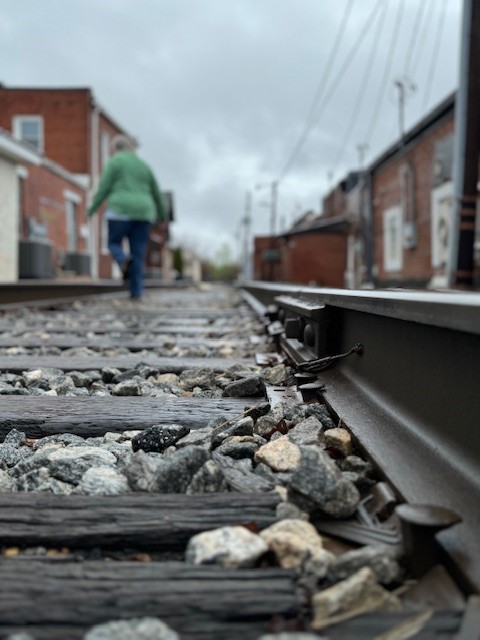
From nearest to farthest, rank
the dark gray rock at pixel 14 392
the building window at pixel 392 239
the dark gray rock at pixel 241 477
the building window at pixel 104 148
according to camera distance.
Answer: the dark gray rock at pixel 241 477 < the dark gray rock at pixel 14 392 < the building window at pixel 392 239 < the building window at pixel 104 148

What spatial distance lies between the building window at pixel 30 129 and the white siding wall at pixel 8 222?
11.2 meters

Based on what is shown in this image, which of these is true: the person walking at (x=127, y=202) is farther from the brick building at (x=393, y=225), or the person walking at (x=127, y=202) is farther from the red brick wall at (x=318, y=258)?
the red brick wall at (x=318, y=258)

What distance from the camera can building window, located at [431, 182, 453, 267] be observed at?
13.1 metres

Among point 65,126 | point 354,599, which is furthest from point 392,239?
point 354,599

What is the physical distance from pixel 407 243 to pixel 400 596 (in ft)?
51.9

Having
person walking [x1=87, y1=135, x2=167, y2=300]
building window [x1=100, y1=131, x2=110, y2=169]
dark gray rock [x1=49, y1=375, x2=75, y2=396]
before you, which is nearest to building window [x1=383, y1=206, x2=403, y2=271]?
person walking [x1=87, y1=135, x2=167, y2=300]

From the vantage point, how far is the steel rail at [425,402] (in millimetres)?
877

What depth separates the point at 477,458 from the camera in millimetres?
979

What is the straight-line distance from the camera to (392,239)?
1817 cm

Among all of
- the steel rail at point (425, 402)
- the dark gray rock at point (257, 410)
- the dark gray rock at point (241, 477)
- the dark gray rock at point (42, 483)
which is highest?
the steel rail at point (425, 402)

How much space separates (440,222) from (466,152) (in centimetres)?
647

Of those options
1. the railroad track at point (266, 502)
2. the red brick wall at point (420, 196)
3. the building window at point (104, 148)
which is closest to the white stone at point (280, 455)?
the railroad track at point (266, 502)

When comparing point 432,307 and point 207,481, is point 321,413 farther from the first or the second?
point 432,307

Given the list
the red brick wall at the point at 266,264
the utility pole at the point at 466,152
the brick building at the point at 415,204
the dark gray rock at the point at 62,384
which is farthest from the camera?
the red brick wall at the point at 266,264
